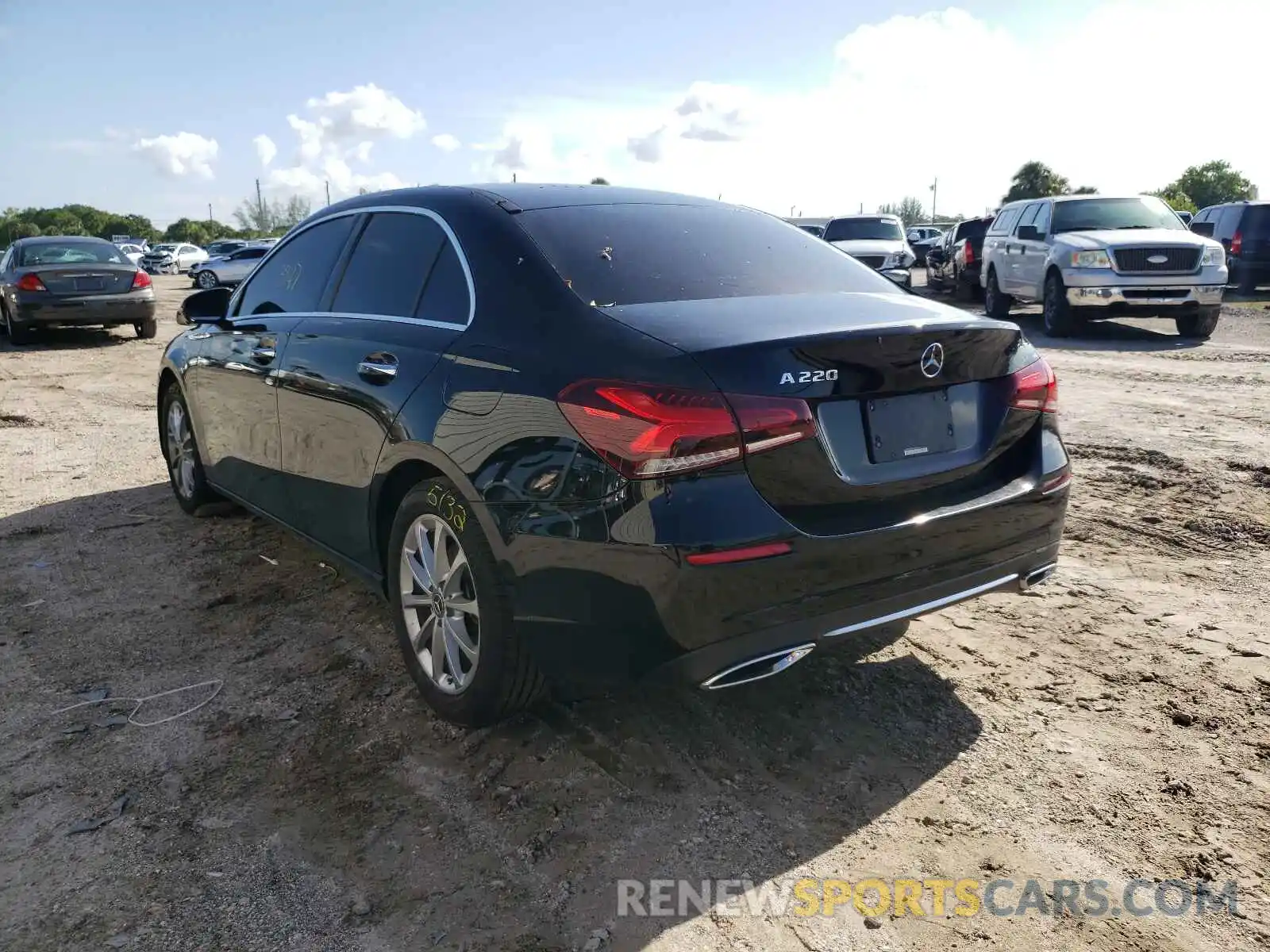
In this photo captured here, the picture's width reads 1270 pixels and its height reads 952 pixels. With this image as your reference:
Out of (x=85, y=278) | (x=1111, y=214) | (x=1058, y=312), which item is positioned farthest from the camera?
(x=85, y=278)

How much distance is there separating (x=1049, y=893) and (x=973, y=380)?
4.61ft

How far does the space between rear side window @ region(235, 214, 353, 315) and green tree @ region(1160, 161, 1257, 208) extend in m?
60.8

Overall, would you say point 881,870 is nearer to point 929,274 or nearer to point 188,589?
point 188,589

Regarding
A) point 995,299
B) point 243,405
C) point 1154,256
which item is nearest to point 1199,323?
point 1154,256

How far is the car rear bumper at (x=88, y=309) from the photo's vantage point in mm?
14219

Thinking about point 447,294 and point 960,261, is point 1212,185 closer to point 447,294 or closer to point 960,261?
point 960,261

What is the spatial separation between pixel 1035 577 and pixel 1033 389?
0.59 meters

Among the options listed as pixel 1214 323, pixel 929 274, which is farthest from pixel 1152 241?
pixel 929 274

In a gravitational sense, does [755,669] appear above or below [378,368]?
below

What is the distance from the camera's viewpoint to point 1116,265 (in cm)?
1272

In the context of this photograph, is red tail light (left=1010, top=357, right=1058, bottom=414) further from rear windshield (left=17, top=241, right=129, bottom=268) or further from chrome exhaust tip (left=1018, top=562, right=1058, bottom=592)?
rear windshield (left=17, top=241, right=129, bottom=268)

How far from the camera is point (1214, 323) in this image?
42.4 ft

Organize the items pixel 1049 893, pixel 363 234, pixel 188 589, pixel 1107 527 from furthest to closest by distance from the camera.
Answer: pixel 1107 527
pixel 188 589
pixel 363 234
pixel 1049 893

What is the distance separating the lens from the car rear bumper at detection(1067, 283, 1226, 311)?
12547 millimetres
